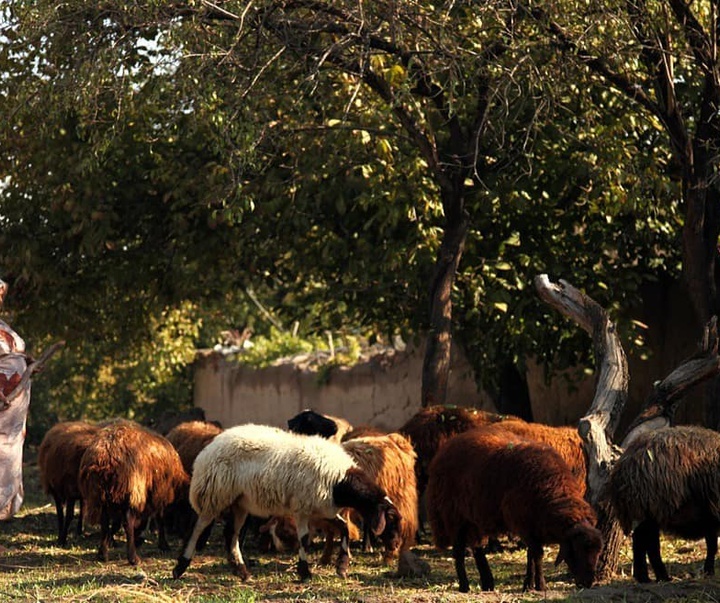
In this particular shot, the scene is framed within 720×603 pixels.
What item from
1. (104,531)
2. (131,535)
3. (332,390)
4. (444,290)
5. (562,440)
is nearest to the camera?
(131,535)

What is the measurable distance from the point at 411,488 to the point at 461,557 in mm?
1769

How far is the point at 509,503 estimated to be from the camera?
8.52 metres

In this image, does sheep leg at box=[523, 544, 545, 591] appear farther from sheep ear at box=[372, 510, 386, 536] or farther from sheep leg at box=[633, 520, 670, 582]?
sheep ear at box=[372, 510, 386, 536]

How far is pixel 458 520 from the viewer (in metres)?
9.09

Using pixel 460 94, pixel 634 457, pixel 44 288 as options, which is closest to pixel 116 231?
pixel 44 288

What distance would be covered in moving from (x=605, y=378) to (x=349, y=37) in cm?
381

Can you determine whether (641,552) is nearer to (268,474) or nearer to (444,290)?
(268,474)

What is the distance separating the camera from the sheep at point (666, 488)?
27.4 ft

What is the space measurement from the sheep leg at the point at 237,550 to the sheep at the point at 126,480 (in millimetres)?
1245

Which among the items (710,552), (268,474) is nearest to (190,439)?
(268,474)

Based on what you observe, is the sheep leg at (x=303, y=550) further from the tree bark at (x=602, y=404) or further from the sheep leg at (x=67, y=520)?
the sheep leg at (x=67, y=520)

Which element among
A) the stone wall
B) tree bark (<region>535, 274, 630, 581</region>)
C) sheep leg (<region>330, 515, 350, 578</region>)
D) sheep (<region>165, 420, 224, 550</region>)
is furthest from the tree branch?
the stone wall

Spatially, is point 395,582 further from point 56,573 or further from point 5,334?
point 5,334

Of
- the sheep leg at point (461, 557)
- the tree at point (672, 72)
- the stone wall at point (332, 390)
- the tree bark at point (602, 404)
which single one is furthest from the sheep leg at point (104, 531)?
the stone wall at point (332, 390)
